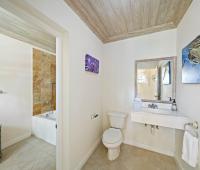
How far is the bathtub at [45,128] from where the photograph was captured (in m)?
2.35

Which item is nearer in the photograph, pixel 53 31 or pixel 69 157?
pixel 53 31

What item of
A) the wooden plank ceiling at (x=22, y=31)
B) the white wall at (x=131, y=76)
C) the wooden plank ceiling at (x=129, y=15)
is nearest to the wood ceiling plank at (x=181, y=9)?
the wooden plank ceiling at (x=129, y=15)

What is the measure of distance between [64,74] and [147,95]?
1.77m

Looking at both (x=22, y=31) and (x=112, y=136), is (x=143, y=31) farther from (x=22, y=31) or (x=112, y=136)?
(x=22, y=31)

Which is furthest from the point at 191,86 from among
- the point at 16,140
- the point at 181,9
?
the point at 16,140

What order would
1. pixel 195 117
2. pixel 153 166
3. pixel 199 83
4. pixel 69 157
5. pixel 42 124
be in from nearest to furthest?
pixel 199 83
pixel 195 117
pixel 69 157
pixel 153 166
pixel 42 124

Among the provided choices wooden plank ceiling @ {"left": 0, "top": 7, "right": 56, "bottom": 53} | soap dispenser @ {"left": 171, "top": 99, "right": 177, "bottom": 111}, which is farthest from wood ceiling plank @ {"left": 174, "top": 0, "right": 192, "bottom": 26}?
wooden plank ceiling @ {"left": 0, "top": 7, "right": 56, "bottom": 53}

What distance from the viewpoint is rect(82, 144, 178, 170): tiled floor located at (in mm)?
1764

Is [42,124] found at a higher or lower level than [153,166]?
higher

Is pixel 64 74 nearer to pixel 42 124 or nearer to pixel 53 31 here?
pixel 53 31

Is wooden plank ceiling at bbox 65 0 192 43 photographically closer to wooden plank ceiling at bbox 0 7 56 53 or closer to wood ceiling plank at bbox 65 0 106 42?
wood ceiling plank at bbox 65 0 106 42

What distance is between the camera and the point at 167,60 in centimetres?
211

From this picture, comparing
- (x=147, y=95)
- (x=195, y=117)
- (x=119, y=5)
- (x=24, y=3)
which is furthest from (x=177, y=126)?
(x=24, y=3)

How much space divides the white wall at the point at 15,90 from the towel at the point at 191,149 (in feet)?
10.4
